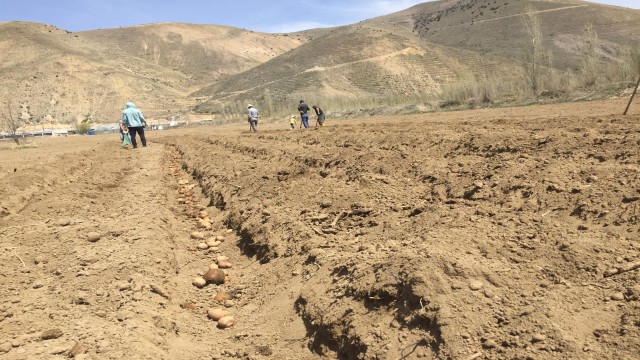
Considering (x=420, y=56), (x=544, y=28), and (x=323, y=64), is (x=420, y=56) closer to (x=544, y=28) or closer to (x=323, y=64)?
(x=323, y=64)

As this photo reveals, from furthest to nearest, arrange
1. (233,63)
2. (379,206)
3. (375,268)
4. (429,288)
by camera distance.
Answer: (233,63) < (379,206) < (375,268) < (429,288)

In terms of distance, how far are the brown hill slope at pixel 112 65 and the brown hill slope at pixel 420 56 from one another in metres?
10.8

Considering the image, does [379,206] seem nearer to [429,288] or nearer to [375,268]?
[375,268]

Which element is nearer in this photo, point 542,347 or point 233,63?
point 542,347

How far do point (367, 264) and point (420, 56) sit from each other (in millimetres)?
61241

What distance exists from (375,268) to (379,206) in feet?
5.16

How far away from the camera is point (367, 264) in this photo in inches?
137

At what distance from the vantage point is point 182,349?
10.5ft

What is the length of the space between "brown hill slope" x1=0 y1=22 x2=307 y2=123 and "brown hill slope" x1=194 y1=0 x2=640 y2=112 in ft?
35.4

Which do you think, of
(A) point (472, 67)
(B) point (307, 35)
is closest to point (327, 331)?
(A) point (472, 67)

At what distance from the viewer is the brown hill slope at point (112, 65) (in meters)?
64.4

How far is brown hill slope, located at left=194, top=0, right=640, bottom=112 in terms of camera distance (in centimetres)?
5341

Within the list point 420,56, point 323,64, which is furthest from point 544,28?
point 323,64

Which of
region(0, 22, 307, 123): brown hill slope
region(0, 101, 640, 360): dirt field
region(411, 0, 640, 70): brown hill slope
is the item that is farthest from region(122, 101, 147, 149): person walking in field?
region(0, 22, 307, 123): brown hill slope
